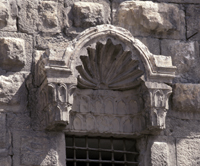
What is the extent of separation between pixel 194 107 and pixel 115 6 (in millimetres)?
1292

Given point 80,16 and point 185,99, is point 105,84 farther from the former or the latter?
point 185,99

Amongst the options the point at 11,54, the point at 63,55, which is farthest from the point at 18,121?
the point at 63,55

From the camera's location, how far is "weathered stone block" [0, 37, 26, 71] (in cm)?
551

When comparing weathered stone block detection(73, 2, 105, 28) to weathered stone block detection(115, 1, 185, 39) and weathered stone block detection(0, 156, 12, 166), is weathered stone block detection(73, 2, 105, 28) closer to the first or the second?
weathered stone block detection(115, 1, 185, 39)

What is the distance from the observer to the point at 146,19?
19.8 feet

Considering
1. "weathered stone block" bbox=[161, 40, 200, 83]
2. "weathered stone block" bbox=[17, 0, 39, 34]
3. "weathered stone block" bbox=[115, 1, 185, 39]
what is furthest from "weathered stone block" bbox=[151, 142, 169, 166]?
"weathered stone block" bbox=[17, 0, 39, 34]

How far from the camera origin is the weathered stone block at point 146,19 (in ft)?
19.8

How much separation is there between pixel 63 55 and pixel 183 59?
1.37m

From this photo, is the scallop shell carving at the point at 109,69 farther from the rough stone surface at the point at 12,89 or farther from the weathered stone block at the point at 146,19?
the rough stone surface at the point at 12,89

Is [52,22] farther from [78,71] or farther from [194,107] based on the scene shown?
[194,107]

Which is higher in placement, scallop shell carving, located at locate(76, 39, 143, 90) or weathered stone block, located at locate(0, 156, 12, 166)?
scallop shell carving, located at locate(76, 39, 143, 90)

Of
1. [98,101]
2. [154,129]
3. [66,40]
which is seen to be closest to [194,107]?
[154,129]

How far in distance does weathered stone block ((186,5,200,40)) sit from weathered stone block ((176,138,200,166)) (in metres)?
1.12

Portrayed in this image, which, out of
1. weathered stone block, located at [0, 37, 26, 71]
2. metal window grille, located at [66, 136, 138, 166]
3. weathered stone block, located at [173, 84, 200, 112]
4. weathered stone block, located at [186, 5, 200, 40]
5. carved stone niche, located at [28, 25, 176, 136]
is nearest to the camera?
carved stone niche, located at [28, 25, 176, 136]
